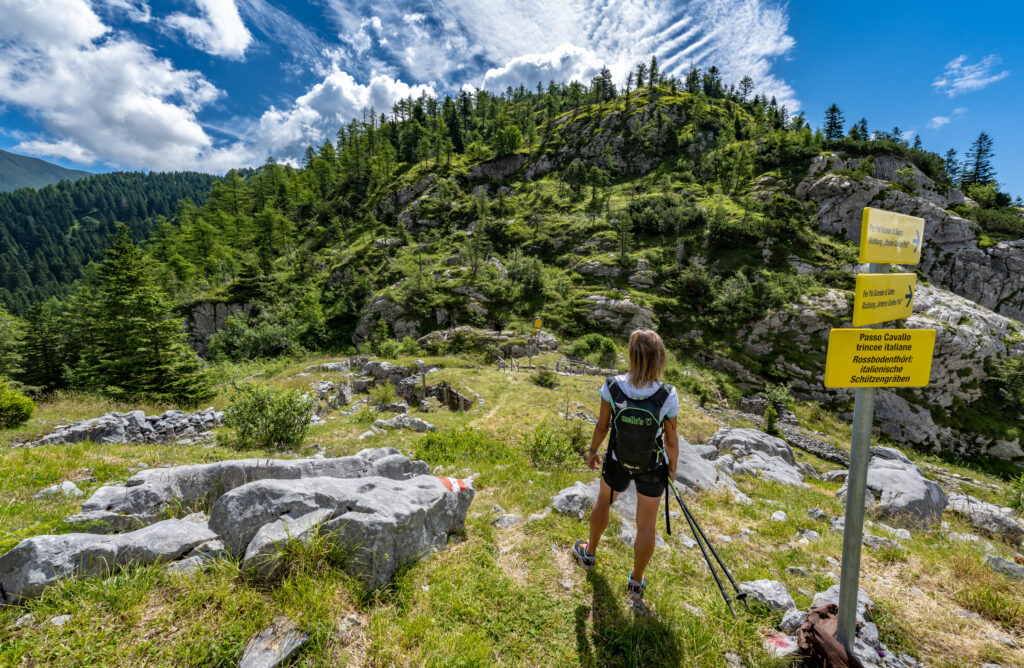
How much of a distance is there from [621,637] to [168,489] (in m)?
5.76

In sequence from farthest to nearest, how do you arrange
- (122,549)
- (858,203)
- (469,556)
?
(858,203), (469,556), (122,549)

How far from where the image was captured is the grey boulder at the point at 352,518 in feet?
11.6

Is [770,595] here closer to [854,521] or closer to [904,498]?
[854,521]

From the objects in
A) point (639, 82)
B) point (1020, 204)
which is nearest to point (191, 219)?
point (639, 82)

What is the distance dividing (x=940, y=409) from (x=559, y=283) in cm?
3644

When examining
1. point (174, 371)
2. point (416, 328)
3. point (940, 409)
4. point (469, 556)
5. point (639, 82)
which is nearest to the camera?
point (469, 556)

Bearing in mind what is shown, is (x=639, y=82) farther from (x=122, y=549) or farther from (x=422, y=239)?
(x=122, y=549)

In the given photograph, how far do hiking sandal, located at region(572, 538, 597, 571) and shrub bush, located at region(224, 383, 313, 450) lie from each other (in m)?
7.55

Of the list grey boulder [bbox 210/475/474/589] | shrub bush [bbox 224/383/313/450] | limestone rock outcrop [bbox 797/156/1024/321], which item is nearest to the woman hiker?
grey boulder [bbox 210/475/474/589]

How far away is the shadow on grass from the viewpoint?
3.16m

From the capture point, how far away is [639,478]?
143 inches

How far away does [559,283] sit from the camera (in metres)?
43.5

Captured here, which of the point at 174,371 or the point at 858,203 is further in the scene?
the point at 858,203

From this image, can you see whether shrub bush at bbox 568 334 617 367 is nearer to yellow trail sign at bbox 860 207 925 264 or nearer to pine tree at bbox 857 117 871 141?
yellow trail sign at bbox 860 207 925 264
